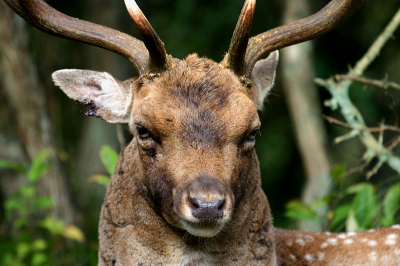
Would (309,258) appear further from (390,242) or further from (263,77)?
(263,77)

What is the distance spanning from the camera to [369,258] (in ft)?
15.7

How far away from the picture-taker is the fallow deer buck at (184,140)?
352 cm

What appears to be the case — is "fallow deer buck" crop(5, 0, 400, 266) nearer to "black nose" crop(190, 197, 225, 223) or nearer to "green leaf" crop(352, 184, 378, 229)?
"black nose" crop(190, 197, 225, 223)

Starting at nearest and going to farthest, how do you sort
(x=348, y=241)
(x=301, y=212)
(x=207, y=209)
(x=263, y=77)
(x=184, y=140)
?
(x=207, y=209), (x=184, y=140), (x=263, y=77), (x=348, y=241), (x=301, y=212)

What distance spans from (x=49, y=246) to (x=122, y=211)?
395 centimetres

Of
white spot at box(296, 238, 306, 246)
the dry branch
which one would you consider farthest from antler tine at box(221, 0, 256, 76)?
the dry branch

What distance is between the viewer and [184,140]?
3.56m

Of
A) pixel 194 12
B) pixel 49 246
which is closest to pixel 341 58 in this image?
pixel 194 12

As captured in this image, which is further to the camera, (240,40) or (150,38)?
(240,40)

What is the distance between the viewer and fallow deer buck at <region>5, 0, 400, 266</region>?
11.5 feet

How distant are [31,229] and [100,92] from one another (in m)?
4.38

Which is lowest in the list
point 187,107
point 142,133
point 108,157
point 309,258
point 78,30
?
point 309,258

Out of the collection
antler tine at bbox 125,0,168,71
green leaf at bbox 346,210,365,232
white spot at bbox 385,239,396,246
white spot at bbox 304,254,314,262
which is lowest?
white spot at bbox 304,254,314,262

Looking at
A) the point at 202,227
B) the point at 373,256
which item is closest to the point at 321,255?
the point at 373,256
